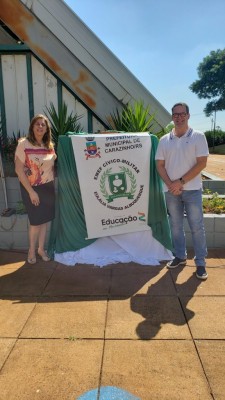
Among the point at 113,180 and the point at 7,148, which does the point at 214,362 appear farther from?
the point at 7,148

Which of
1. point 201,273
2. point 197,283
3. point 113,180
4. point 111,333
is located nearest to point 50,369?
point 111,333

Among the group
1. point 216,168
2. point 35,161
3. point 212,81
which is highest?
point 212,81

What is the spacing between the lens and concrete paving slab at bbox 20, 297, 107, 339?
2.88m

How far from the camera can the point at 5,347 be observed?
2.70 metres

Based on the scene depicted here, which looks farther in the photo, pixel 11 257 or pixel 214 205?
pixel 214 205

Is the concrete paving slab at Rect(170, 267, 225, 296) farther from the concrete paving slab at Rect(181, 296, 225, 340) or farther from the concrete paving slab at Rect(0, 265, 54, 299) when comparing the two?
the concrete paving slab at Rect(0, 265, 54, 299)

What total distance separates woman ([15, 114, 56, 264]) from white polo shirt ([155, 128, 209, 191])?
55.1 inches

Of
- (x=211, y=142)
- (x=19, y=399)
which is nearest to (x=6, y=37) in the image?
(x=19, y=399)

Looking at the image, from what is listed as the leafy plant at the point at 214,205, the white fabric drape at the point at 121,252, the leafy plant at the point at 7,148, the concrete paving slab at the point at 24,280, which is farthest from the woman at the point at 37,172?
the leafy plant at the point at 214,205

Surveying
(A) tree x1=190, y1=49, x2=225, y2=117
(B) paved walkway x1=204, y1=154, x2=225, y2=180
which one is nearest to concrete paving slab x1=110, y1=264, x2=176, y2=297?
(B) paved walkway x1=204, y1=154, x2=225, y2=180

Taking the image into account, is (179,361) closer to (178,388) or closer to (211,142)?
(178,388)

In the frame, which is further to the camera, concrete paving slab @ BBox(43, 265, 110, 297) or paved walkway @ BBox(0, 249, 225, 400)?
concrete paving slab @ BBox(43, 265, 110, 297)

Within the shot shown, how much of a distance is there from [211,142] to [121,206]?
41.4 m

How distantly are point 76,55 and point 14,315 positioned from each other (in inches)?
175
